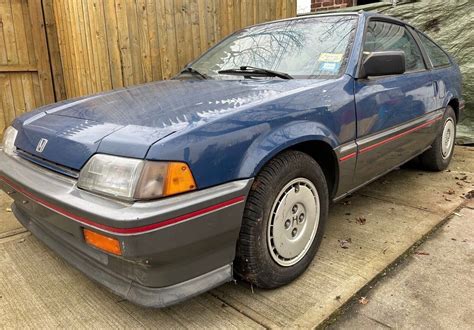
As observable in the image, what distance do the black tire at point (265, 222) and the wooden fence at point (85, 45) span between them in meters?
3.10

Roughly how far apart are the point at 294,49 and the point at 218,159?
1473 mm

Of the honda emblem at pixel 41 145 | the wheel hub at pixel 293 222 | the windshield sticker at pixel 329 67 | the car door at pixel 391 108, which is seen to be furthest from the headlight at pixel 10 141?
the car door at pixel 391 108

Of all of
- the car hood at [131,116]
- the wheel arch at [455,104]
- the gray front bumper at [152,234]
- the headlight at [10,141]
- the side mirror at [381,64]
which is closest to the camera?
the gray front bumper at [152,234]

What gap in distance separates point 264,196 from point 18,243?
1.95 m

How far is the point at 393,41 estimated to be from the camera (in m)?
3.50

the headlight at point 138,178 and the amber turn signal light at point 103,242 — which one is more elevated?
the headlight at point 138,178

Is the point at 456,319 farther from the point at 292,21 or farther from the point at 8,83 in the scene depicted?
the point at 8,83

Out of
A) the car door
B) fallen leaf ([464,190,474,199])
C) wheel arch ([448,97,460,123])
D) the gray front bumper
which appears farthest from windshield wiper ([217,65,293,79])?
wheel arch ([448,97,460,123])

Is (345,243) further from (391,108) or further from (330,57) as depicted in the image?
(330,57)

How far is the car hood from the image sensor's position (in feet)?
6.00

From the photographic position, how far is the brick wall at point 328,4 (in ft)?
23.2

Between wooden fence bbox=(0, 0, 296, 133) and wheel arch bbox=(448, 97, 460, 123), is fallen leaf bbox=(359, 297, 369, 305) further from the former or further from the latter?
wooden fence bbox=(0, 0, 296, 133)

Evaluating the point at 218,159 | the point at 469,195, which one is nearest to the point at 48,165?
the point at 218,159

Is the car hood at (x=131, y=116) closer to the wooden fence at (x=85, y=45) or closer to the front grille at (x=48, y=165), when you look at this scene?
the front grille at (x=48, y=165)
